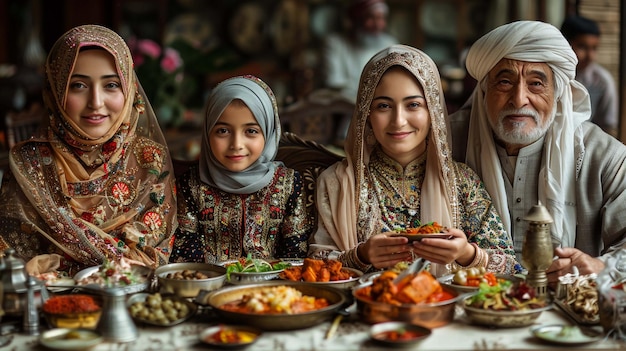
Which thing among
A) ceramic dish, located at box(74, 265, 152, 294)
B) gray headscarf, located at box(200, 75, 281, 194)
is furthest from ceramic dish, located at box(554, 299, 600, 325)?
ceramic dish, located at box(74, 265, 152, 294)

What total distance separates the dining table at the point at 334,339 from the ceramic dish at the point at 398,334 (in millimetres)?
22

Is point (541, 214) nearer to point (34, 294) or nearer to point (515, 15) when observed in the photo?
point (34, 294)

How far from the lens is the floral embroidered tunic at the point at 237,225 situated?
3.13m

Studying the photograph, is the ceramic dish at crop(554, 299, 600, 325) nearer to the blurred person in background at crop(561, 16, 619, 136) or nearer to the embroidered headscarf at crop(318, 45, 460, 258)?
the embroidered headscarf at crop(318, 45, 460, 258)

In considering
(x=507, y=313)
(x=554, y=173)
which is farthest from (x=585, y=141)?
(x=507, y=313)

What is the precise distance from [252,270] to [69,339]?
778 mm

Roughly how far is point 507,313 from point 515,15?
293 inches

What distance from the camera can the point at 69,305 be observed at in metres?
2.23

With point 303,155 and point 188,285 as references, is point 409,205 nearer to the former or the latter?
point 303,155

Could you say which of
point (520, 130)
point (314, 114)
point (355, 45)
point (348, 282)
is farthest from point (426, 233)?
point (355, 45)

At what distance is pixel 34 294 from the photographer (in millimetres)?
2273

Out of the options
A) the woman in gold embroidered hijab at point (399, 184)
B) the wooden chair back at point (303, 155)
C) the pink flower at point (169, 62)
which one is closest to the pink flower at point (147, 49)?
the pink flower at point (169, 62)

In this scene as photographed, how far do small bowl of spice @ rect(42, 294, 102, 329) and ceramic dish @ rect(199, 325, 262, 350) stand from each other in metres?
0.34

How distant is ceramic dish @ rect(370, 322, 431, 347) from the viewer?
2.07 metres
